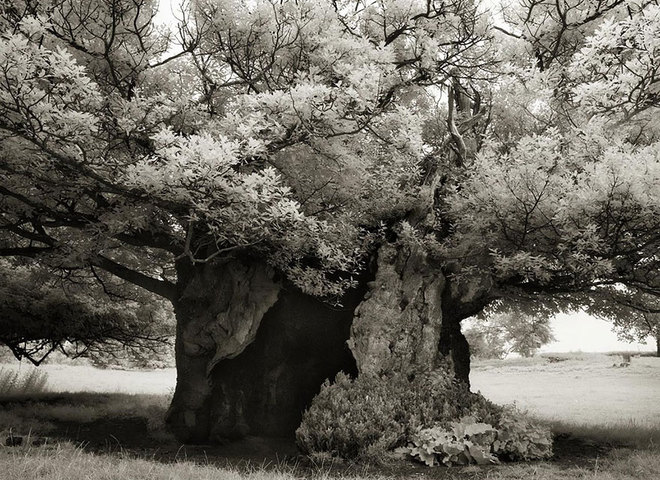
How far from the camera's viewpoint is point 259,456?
28.8 feet

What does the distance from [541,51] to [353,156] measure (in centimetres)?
523

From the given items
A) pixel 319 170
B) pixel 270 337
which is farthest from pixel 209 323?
pixel 319 170

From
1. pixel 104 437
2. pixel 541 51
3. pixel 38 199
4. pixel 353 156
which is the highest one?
pixel 541 51

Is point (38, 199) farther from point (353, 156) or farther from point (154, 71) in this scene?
point (353, 156)

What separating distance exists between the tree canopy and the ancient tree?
0.04 metres

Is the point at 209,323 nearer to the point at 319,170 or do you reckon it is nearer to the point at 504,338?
the point at 319,170

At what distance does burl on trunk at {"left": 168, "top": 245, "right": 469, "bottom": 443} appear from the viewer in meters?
9.73

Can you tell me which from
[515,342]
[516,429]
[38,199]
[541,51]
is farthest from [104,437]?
[515,342]

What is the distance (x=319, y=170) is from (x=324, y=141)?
0.70 m

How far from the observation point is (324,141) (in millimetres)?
7340

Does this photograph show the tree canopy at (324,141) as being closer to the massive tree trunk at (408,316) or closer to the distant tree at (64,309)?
the massive tree trunk at (408,316)

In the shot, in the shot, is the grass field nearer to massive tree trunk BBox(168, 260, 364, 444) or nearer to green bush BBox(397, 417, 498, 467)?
green bush BBox(397, 417, 498, 467)

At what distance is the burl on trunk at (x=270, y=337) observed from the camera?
9734 millimetres

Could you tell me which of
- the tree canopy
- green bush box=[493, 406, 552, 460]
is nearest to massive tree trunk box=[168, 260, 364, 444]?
the tree canopy
